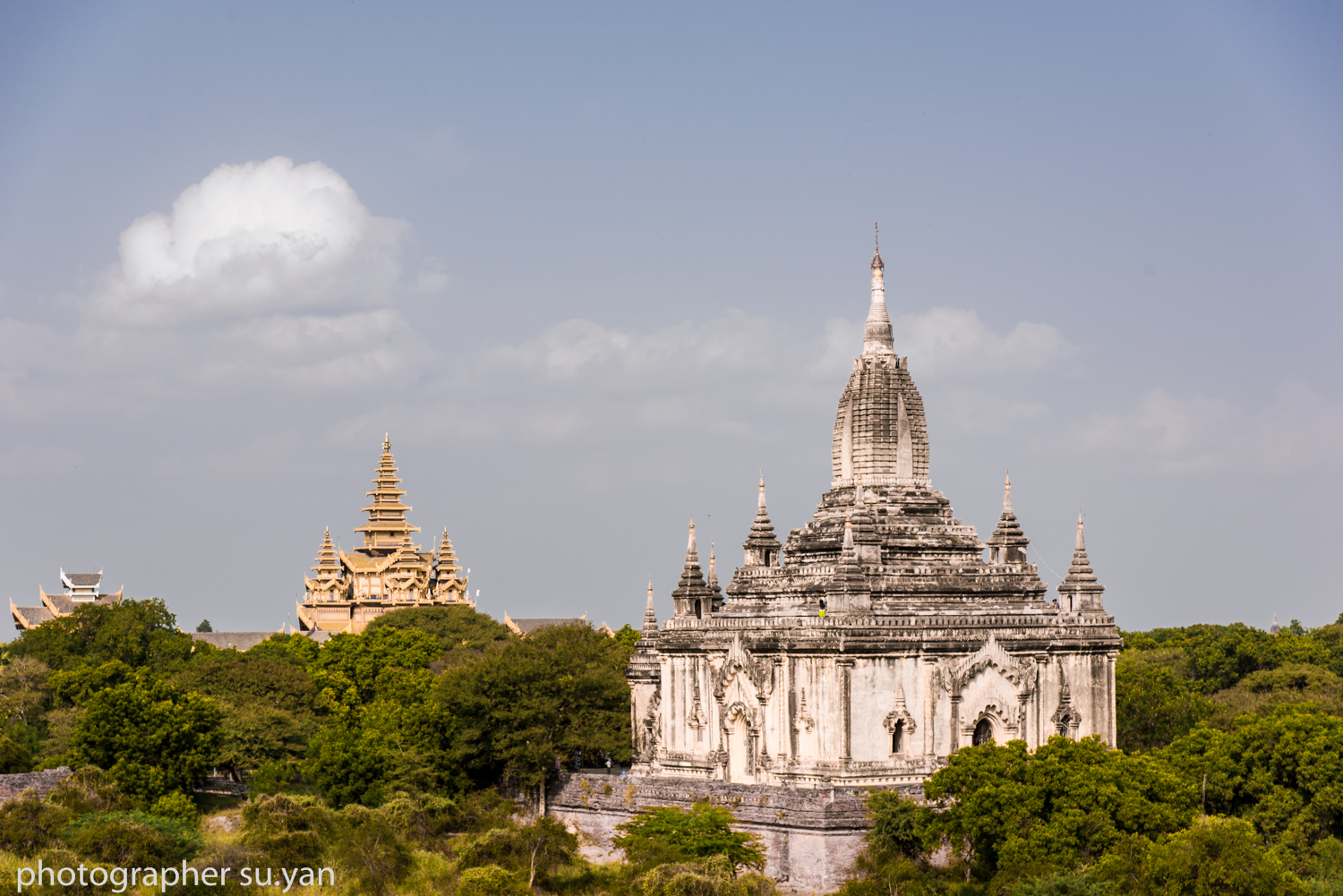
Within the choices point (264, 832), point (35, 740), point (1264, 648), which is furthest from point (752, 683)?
point (1264, 648)

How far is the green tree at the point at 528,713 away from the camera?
6200cm

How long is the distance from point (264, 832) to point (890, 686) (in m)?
17.3

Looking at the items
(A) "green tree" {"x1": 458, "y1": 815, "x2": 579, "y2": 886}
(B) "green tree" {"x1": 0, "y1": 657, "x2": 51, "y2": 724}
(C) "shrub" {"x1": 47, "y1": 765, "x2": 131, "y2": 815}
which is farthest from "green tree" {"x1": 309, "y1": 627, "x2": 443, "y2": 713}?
(A) "green tree" {"x1": 458, "y1": 815, "x2": 579, "y2": 886}

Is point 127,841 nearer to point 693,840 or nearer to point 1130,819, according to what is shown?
point 693,840

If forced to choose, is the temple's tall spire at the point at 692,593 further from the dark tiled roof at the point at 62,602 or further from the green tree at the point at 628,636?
the dark tiled roof at the point at 62,602

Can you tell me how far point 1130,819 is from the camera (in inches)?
1999

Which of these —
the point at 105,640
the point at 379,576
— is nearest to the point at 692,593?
the point at 105,640

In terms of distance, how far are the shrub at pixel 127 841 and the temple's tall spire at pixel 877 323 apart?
81.1 ft

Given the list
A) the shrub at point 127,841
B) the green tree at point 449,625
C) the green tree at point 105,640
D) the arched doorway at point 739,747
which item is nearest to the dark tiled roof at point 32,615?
the green tree at point 449,625

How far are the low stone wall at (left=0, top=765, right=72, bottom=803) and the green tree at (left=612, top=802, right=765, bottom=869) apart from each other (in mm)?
18239

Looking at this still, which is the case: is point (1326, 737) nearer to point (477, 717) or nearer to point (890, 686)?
point (890, 686)

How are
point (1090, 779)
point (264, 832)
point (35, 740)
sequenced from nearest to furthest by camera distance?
point (1090, 779) → point (264, 832) → point (35, 740)

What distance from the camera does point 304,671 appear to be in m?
89.4

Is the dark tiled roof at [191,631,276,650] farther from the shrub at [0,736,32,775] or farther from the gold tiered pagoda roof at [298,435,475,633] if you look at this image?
the shrub at [0,736,32,775]
